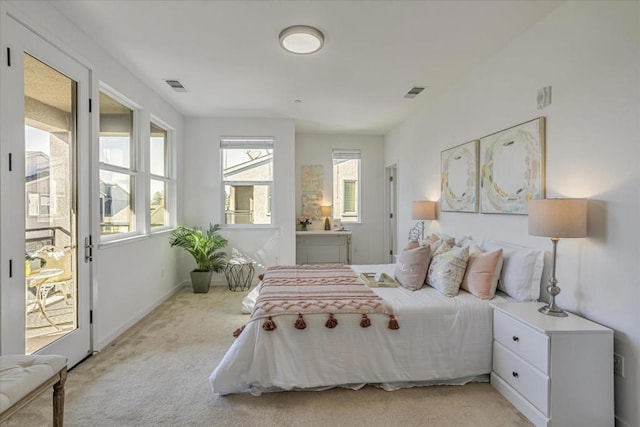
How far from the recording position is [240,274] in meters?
5.16

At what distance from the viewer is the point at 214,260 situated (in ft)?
16.2

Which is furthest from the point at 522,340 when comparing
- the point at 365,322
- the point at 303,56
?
the point at 303,56

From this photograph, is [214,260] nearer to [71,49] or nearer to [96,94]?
[96,94]

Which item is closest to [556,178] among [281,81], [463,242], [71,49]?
[463,242]

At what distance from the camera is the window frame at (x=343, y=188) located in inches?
255

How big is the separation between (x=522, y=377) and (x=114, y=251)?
3.54 m

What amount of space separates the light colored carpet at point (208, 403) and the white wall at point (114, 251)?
1.71ft

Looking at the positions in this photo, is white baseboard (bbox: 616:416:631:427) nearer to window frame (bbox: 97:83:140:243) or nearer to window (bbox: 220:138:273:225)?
window frame (bbox: 97:83:140:243)

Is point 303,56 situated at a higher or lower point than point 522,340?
higher

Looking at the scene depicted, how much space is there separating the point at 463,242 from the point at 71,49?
3794mm

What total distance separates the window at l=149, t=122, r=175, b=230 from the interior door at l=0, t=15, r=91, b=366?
142cm

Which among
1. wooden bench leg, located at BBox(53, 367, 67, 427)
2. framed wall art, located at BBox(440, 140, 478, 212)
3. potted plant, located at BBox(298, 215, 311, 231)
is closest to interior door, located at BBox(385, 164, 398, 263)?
potted plant, located at BBox(298, 215, 311, 231)

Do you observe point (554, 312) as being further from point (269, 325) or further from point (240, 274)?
point (240, 274)

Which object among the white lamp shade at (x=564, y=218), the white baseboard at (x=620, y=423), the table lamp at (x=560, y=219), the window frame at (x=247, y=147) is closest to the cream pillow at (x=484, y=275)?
the table lamp at (x=560, y=219)
